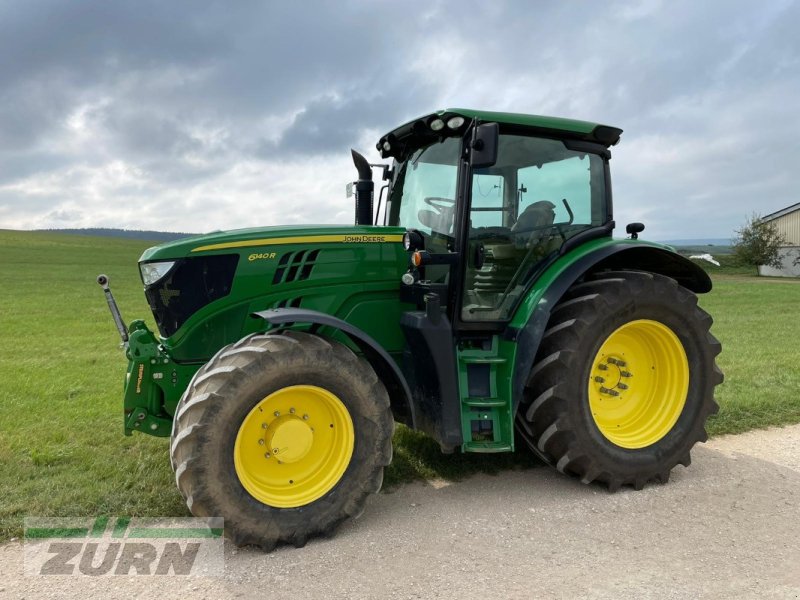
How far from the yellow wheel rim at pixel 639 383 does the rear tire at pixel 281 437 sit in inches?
69.3

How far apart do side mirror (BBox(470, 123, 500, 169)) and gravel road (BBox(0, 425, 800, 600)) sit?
84.9 inches

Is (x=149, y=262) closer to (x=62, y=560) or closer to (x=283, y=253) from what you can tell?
(x=283, y=253)

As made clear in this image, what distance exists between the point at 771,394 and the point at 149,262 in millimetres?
6111

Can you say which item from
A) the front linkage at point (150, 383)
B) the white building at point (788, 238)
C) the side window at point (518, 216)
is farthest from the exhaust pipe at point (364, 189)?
the white building at point (788, 238)

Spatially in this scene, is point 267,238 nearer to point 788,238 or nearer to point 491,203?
point 491,203

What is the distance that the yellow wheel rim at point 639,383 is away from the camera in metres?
4.72

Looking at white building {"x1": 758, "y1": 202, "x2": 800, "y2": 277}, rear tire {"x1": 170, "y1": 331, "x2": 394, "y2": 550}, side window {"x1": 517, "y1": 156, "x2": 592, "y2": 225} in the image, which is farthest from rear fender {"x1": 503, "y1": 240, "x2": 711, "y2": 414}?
white building {"x1": 758, "y1": 202, "x2": 800, "y2": 277}

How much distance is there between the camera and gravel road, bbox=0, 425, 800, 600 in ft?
10.6

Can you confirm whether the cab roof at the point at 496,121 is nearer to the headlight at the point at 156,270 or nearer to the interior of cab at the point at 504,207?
the interior of cab at the point at 504,207

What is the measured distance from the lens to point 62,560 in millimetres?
3479

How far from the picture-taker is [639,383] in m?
4.89

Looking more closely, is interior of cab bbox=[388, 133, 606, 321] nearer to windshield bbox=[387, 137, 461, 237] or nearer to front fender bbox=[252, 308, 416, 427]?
windshield bbox=[387, 137, 461, 237]

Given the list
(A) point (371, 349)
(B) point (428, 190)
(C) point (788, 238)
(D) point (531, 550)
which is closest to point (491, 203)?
(B) point (428, 190)

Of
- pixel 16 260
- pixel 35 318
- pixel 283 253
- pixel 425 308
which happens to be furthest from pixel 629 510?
pixel 16 260
